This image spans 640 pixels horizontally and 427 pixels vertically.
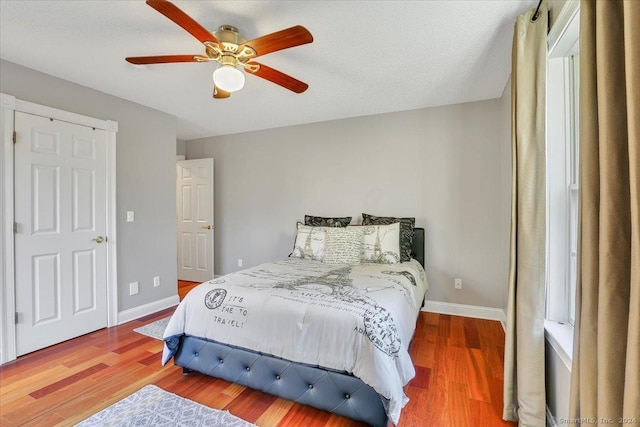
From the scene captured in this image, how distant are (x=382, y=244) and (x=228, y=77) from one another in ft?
6.65

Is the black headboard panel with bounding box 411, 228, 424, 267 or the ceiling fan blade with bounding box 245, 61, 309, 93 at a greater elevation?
the ceiling fan blade with bounding box 245, 61, 309, 93

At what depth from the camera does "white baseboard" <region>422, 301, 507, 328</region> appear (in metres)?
3.08

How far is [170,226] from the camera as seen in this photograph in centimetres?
362

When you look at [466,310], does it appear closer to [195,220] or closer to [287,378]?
[287,378]

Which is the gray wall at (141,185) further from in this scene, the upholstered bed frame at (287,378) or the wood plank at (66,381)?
the upholstered bed frame at (287,378)

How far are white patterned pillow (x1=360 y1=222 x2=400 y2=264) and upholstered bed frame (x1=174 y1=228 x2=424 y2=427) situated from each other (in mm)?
1455

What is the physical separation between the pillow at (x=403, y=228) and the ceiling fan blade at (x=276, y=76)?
5.65ft

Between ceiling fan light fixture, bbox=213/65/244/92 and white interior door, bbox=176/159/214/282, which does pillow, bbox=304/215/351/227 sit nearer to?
white interior door, bbox=176/159/214/282

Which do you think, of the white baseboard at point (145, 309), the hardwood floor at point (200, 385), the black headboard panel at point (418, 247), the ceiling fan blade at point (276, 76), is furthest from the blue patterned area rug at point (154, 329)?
the black headboard panel at point (418, 247)

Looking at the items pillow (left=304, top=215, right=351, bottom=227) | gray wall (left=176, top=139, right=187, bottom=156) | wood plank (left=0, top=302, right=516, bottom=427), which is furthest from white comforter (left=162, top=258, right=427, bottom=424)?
gray wall (left=176, top=139, right=187, bottom=156)

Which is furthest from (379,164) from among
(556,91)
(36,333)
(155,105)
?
(36,333)

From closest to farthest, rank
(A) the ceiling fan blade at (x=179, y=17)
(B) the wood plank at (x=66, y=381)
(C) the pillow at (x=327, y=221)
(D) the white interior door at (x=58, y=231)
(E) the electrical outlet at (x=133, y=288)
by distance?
1. (A) the ceiling fan blade at (x=179, y=17)
2. (B) the wood plank at (x=66, y=381)
3. (D) the white interior door at (x=58, y=231)
4. (E) the electrical outlet at (x=133, y=288)
5. (C) the pillow at (x=327, y=221)

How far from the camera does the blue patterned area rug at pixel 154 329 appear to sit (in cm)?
277

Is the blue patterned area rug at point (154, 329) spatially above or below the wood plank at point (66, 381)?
above
